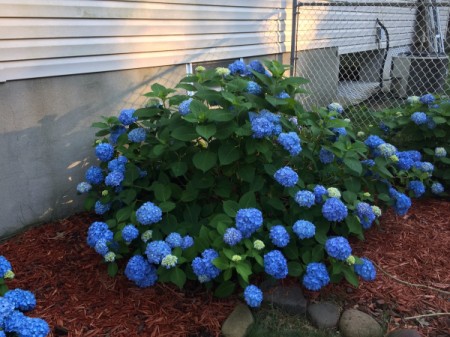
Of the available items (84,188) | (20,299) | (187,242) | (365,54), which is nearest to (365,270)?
(187,242)

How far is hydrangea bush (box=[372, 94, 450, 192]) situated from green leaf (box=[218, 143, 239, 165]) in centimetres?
164

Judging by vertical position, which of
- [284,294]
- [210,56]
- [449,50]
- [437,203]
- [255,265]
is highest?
[210,56]

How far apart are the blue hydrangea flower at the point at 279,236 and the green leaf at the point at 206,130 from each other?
2.03 ft

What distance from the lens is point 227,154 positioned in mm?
2453

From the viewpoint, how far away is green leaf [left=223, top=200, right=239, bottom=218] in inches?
93.4

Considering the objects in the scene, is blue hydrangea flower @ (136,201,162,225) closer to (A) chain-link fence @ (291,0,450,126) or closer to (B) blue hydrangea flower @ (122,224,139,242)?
(B) blue hydrangea flower @ (122,224,139,242)

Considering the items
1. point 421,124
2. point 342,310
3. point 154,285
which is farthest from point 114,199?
point 421,124

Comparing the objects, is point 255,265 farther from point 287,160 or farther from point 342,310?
point 287,160

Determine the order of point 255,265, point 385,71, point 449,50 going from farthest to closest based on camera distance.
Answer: point 449,50, point 385,71, point 255,265

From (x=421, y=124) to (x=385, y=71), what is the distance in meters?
5.86

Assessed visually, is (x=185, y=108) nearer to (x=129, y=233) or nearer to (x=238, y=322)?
(x=129, y=233)

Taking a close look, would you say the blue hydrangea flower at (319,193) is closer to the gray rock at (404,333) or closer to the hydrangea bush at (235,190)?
the hydrangea bush at (235,190)

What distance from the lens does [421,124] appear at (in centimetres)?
365

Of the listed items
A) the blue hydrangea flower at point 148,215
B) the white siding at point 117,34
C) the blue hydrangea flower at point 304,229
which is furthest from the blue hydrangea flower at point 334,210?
the white siding at point 117,34
